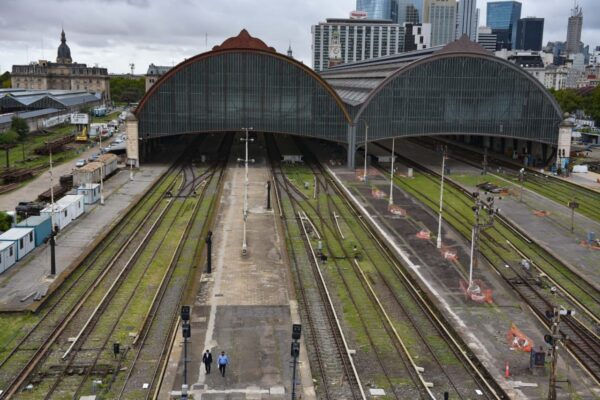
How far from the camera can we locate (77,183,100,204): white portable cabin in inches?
2317

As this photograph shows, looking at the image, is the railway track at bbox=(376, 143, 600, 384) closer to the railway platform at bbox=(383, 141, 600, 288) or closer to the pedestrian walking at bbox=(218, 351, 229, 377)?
the railway platform at bbox=(383, 141, 600, 288)

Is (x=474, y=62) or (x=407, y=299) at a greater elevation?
(x=474, y=62)

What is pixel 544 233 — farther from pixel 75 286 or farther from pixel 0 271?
pixel 0 271

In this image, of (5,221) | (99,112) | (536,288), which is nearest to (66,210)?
(5,221)

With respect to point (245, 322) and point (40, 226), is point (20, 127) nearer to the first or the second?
point (40, 226)

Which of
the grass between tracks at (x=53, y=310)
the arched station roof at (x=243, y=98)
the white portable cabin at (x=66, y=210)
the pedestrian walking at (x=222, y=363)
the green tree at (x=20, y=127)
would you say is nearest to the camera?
the pedestrian walking at (x=222, y=363)

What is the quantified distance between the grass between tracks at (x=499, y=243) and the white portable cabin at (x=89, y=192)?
31.4 m

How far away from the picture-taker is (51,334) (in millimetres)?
30500

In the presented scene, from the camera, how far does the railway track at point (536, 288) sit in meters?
30.3

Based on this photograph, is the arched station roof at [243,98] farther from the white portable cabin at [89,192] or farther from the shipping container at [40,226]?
the shipping container at [40,226]

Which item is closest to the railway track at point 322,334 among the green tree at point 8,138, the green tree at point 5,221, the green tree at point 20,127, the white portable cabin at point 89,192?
the white portable cabin at point 89,192

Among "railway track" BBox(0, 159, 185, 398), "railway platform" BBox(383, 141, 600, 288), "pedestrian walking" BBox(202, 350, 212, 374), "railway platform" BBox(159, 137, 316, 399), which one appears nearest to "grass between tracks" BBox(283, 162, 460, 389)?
"railway platform" BBox(159, 137, 316, 399)

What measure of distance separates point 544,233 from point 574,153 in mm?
57966

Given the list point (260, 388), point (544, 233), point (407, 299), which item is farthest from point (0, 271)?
point (544, 233)
